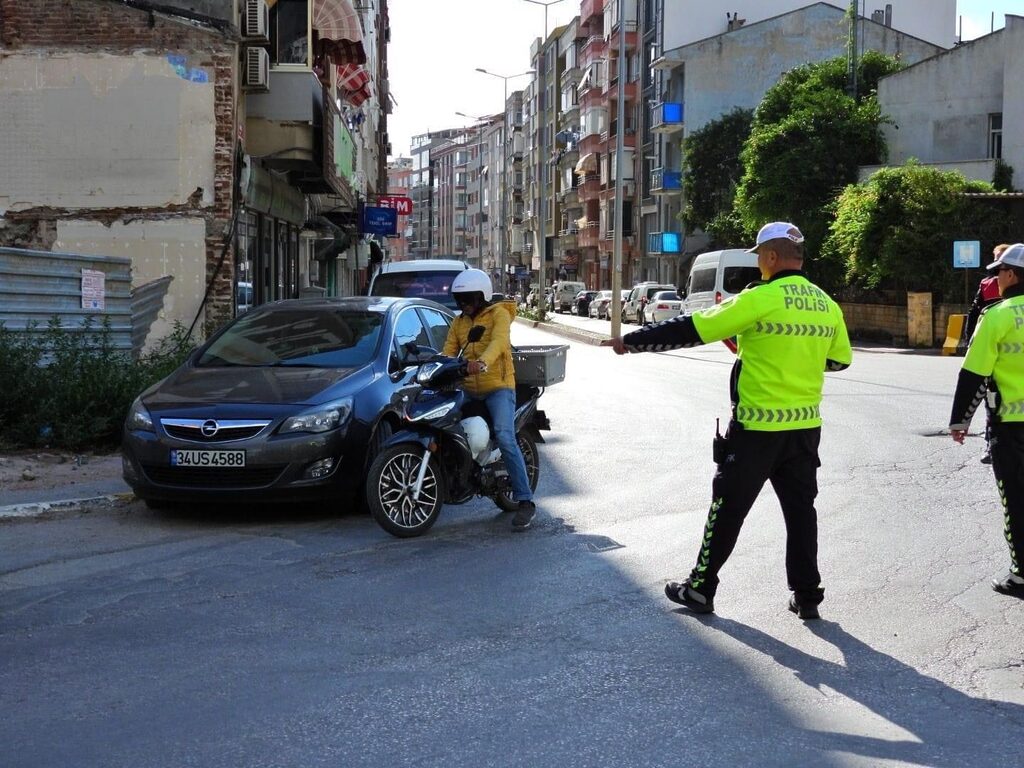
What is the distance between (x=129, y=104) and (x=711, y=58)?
4840cm

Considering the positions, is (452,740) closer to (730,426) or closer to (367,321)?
(730,426)

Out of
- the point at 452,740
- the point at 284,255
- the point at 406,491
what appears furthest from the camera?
the point at 284,255

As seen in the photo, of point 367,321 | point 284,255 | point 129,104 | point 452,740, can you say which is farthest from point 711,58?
point 452,740

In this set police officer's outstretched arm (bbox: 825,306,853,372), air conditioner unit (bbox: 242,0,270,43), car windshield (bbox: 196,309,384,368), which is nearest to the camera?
police officer's outstretched arm (bbox: 825,306,853,372)

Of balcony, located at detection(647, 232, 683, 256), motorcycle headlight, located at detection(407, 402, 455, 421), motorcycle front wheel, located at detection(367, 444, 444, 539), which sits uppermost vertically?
balcony, located at detection(647, 232, 683, 256)

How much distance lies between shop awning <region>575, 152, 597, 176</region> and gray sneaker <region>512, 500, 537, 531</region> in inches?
3133

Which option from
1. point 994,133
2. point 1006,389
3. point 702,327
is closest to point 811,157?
point 994,133

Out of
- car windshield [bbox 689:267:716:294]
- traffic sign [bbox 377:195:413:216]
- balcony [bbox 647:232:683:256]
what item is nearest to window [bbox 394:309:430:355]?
car windshield [bbox 689:267:716:294]

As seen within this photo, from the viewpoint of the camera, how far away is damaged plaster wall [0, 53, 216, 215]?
752 inches

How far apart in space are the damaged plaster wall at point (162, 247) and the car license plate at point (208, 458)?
35.5 feet

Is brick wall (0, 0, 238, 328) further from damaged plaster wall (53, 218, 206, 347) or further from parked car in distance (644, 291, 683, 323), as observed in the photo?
parked car in distance (644, 291, 683, 323)

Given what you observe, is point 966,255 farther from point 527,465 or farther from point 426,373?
point 426,373

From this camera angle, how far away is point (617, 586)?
277 inches

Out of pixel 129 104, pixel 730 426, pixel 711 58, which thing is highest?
pixel 711 58
